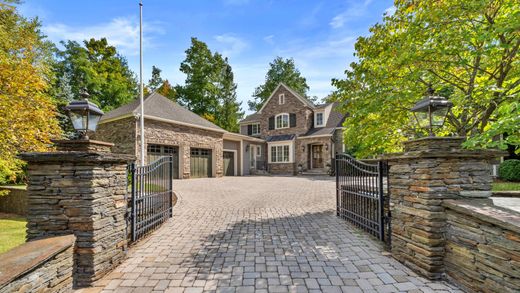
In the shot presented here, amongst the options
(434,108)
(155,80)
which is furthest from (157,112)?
(155,80)

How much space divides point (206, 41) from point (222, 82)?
5.39 meters

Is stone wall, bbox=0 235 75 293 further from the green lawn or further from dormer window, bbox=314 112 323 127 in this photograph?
dormer window, bbox=314 112 323 127

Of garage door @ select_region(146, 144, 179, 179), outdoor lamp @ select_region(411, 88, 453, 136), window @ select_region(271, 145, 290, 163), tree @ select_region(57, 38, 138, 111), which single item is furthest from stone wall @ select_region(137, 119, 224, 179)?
outdoor lamp @ select_region(411, 88, 453, 136)

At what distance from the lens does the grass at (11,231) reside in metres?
5.72

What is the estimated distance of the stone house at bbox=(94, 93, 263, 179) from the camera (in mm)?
13547

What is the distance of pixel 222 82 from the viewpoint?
102 feet

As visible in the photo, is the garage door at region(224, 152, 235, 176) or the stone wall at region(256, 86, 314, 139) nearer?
the garage door at region(224, 152, 235, 176)

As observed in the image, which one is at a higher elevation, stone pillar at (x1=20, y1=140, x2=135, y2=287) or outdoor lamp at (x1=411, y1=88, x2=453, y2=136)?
outdoor lamp at (x1=411, y1=88, x2=453, y2=136)

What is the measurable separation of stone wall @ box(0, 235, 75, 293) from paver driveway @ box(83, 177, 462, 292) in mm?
516

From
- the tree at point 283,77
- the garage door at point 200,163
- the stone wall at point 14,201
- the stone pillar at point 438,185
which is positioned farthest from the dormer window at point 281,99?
the stone pillar at point 438,185

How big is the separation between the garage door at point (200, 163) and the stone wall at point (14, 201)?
A: 826cm

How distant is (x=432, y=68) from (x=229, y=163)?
16.2 meters

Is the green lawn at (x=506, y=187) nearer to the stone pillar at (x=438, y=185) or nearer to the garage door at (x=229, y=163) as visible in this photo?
the stone pillar at (x=438, y=185)

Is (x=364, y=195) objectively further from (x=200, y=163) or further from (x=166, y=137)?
(x=200, y=163)
